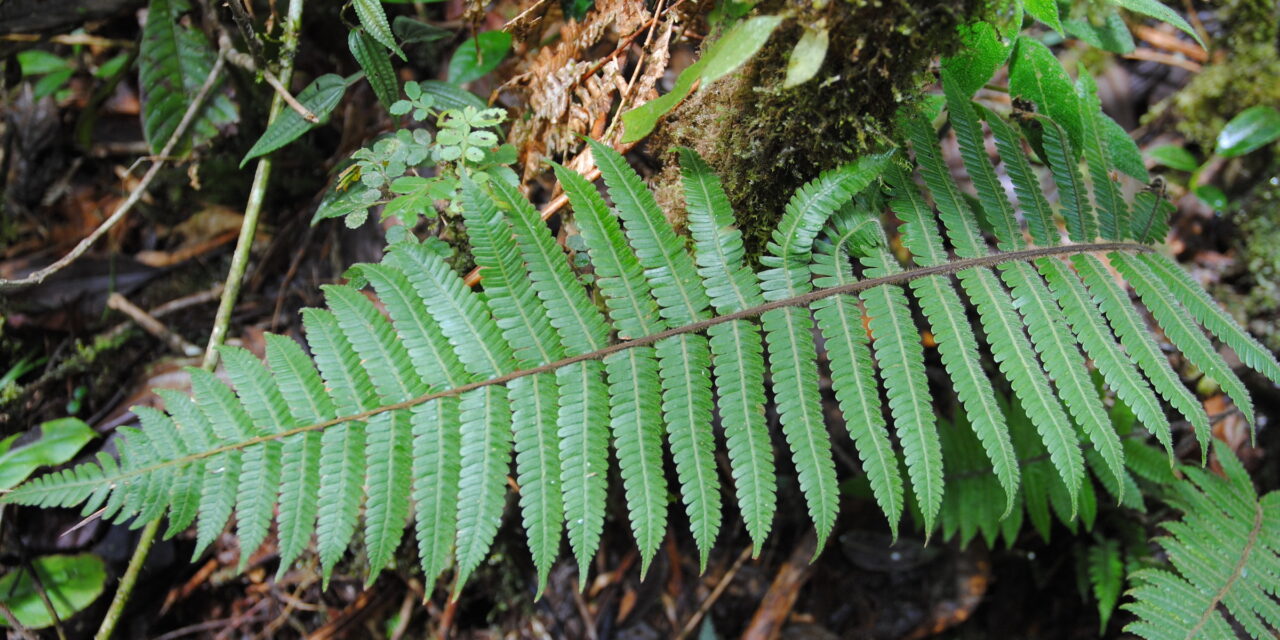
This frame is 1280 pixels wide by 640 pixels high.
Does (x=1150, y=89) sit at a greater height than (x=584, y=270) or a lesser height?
lesser

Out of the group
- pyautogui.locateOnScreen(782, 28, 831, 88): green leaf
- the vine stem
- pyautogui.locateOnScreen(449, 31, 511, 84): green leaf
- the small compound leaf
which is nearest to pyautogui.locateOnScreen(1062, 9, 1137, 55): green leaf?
pyautogui.locateOnScreen(782, 28, 831, 88): green leaf

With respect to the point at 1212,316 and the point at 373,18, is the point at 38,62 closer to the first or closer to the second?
the point at 373,18

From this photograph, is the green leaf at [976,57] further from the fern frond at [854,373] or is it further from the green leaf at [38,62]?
the green leaf at [38,62]

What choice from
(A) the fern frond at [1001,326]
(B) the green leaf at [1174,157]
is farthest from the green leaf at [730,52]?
(B) the green leaf at [1174,157]

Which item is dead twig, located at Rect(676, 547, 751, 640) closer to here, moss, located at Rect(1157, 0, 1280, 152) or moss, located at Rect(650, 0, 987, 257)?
moss, located at Rect(650, 0, 987, 257)

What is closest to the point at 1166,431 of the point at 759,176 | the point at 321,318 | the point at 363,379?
the point at 759,176

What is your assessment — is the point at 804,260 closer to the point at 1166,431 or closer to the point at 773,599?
the point at 1166,431
